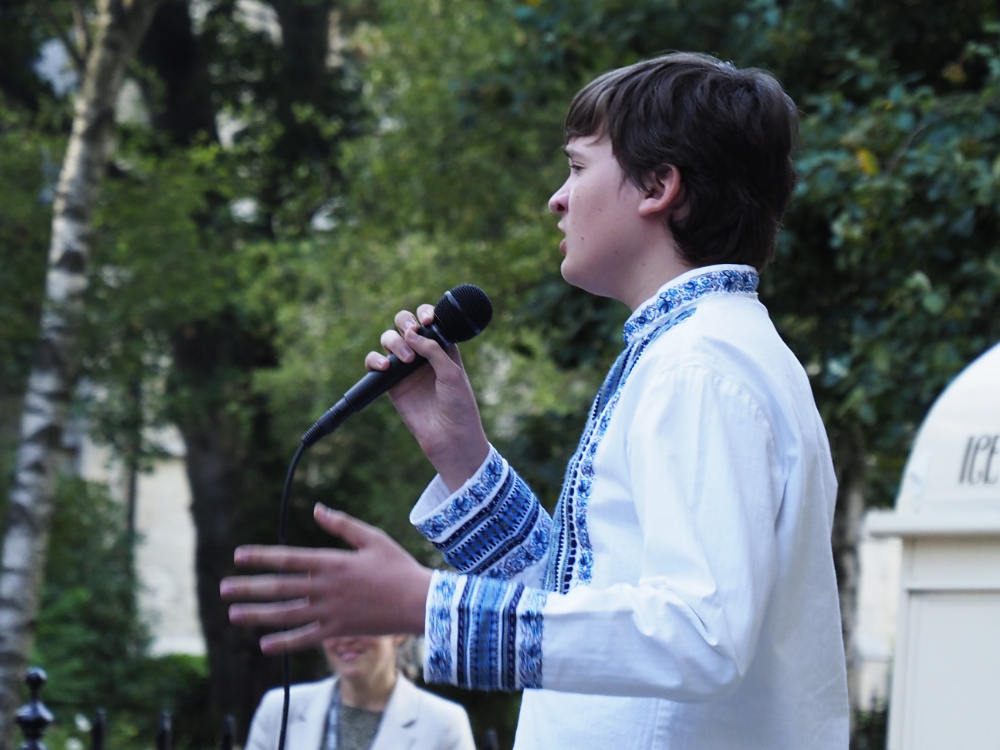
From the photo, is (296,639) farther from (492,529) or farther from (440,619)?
(492,529)

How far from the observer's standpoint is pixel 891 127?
709 cm

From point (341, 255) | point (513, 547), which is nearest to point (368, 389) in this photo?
point (513, 547)

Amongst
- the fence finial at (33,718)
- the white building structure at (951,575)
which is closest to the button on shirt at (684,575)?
the white building structure at (951,575)

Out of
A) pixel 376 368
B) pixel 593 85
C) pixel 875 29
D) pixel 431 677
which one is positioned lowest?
pixel 431 677

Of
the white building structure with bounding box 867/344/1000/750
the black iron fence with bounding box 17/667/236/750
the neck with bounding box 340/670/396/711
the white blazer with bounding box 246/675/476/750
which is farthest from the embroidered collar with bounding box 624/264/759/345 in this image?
the neck with bounding box 340/670/396/711

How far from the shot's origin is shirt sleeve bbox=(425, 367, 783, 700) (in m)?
1.67

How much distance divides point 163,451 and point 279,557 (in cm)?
1423

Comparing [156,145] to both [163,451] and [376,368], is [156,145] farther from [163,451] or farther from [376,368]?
[376,368]

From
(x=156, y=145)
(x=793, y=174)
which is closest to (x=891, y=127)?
(x=793, y=174)

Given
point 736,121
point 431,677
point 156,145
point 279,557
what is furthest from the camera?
point 156,145

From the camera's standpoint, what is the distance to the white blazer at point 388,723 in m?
5.30

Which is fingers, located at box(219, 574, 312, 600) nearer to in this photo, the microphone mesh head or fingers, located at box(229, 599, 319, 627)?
fingers, located at box(229, 599, 319, 627)

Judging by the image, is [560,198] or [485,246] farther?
[485,246]

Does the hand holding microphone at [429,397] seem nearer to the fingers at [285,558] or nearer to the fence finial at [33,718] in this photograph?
the fingers at [285,558]
